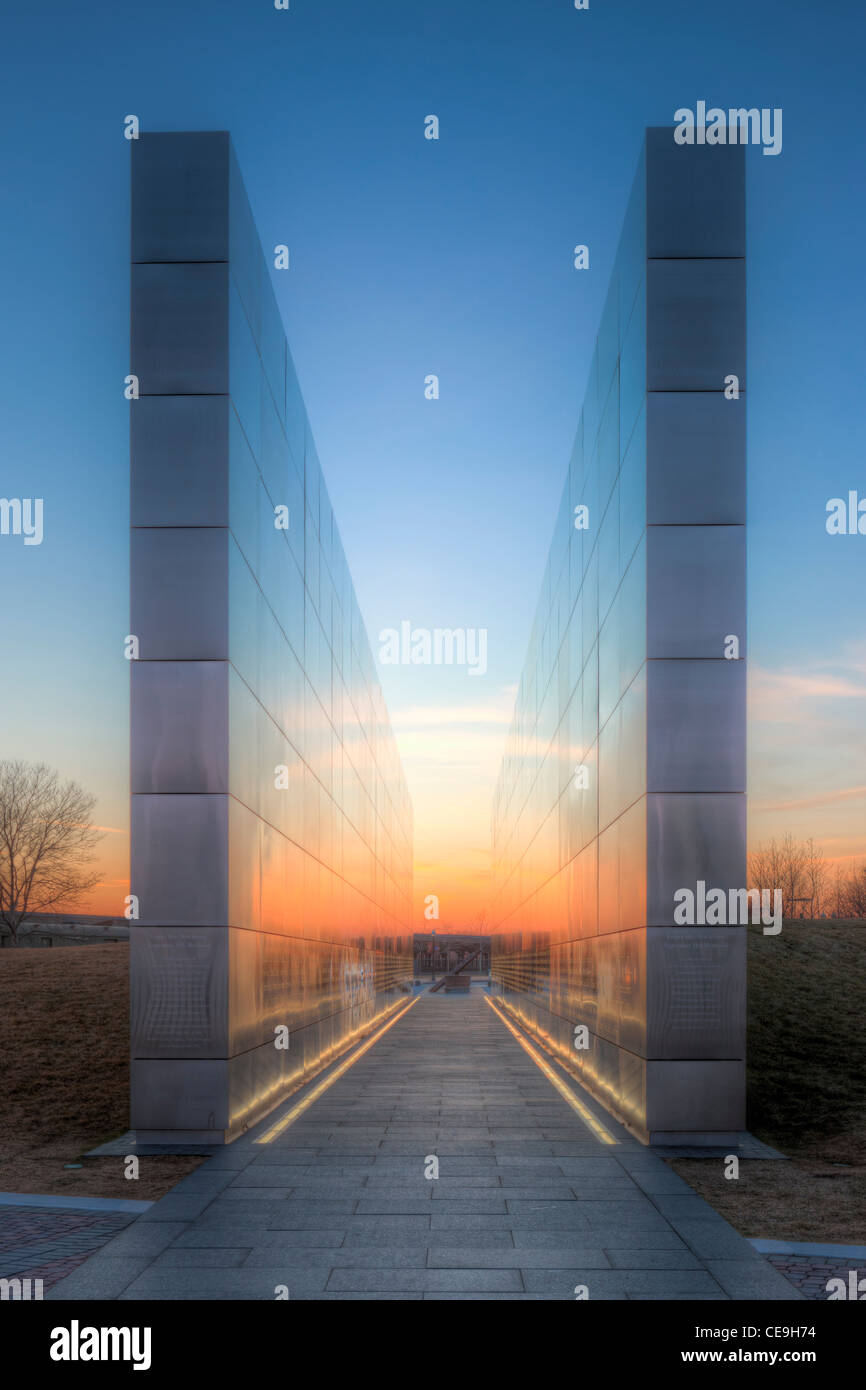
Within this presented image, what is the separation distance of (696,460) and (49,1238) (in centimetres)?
978

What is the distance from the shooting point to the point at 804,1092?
53.4 ft

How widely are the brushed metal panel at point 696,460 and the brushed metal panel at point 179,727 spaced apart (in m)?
5.22

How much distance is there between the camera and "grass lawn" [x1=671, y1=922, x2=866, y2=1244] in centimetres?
948

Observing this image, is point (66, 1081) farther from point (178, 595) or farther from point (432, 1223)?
point (432, 1223)

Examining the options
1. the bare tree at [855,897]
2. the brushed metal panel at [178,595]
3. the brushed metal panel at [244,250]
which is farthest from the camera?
the bare tree at [855,897]

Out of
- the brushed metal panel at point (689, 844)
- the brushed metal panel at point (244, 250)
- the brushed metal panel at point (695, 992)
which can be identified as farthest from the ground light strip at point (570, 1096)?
the brushed metal panel at point (244, 250)

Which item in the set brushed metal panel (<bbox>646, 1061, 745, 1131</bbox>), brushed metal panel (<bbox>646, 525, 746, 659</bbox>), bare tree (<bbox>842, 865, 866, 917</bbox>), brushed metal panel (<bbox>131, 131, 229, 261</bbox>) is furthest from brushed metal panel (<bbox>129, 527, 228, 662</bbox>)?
bare tree (<bbox>842, 865, 866, 917</bbox>)

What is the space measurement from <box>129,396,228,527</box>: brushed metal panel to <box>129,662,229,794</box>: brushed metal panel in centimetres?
166

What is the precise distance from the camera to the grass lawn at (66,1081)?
1089 centimetres

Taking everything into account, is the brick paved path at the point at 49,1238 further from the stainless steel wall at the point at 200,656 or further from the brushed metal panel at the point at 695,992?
the brushed metal panel at the point at 695,992

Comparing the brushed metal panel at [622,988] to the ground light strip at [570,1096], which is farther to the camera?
the ground light strip at [570,1096]
